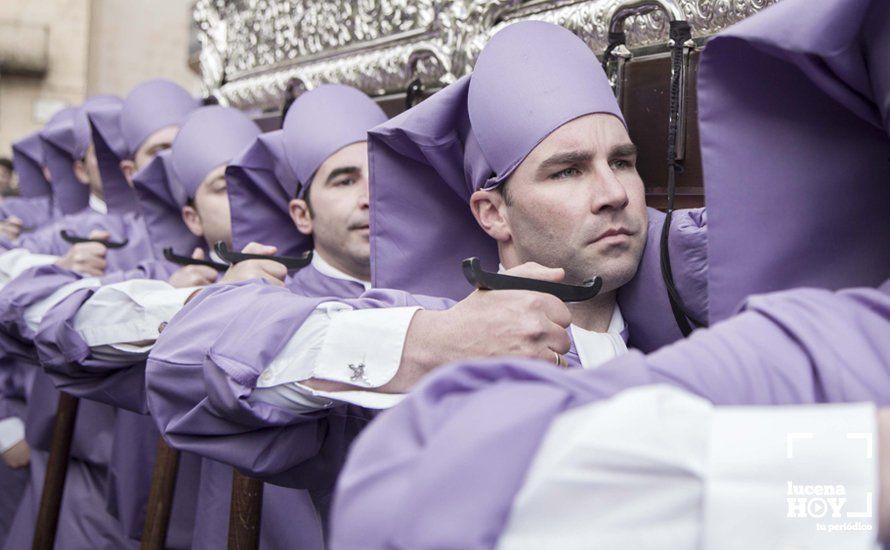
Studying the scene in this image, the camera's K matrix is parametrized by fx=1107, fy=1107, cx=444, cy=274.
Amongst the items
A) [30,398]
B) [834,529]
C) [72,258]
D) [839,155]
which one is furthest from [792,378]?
[30,398]

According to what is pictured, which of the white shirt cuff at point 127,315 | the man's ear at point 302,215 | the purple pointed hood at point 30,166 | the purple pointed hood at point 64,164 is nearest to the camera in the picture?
the white shirt cuff at point 127,315

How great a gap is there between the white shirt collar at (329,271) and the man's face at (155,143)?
4.29 ft

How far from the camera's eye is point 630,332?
1.81 m

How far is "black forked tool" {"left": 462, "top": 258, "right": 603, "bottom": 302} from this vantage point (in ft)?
4.58

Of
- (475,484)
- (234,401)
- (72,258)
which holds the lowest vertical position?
(72,258)

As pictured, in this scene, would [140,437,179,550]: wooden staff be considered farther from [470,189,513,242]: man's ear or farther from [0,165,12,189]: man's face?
[0,165,12,189]: man's face

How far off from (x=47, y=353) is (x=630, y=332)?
143 centimetres

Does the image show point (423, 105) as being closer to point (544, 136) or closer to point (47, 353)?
point (544, 136)

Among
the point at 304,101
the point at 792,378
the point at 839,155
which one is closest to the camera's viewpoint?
the point at 792,378

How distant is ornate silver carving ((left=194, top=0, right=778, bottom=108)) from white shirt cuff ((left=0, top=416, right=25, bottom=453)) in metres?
1.37

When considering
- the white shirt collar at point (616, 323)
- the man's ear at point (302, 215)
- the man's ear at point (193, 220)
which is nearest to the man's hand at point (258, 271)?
the man's ear at point (302, 215)

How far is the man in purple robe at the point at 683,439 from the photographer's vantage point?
73 cm

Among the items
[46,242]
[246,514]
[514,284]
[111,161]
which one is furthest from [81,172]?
[514,284]

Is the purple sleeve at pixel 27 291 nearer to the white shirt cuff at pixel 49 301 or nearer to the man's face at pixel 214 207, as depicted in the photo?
the white shirt cuff at pixel 49 301
